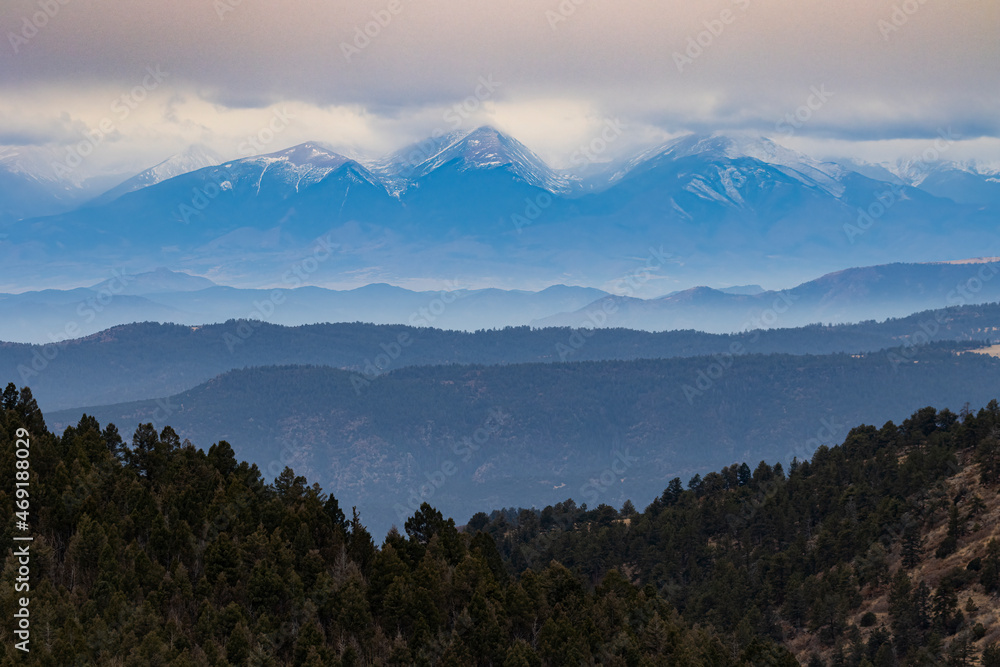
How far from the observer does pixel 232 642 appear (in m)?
83.3

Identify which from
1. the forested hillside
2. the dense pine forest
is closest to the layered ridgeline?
the dense pine forest

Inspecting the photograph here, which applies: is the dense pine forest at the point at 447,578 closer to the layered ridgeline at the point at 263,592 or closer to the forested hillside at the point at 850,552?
the layered ridgeline at the point at 263,592

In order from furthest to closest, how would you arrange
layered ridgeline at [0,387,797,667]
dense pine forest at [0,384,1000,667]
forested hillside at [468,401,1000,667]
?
forested hillside at [468,401,1000,667] < dense pine forest at [0,384,1000,667] < layered ridgeline at [0,387,797,667]

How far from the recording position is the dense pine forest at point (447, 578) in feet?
292

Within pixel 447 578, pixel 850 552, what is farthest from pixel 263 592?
pixel 850 552

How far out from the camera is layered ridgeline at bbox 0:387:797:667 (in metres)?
84.1

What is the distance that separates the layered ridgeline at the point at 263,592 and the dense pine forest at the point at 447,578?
0.24 meters

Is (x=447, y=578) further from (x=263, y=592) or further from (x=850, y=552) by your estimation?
(x=850, y=552)

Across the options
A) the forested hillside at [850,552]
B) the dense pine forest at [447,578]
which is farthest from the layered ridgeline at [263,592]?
the forested hillside at [850,552]

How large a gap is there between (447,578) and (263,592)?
70.0 ft

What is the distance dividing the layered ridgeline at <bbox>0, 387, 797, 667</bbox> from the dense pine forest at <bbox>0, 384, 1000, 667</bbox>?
0.24 meters

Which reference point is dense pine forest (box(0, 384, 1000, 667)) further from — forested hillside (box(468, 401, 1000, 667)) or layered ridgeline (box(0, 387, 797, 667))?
forested hillside (box(468, 401, 1000, 667))

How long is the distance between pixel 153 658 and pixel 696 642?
190 feet

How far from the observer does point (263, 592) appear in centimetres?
9631
